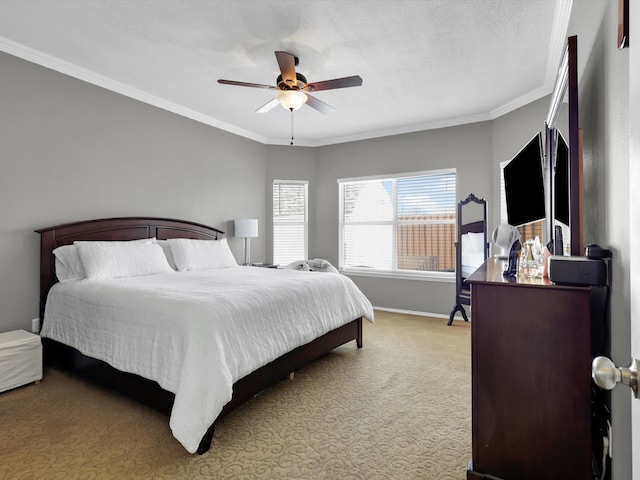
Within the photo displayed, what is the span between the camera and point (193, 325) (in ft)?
6.55

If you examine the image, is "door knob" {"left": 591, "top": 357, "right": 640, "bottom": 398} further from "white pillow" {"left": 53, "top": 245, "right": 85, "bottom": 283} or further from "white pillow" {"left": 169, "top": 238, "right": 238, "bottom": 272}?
"white pillow" {"left": 169, "top": 238, "right": 238, "bottom": 272}

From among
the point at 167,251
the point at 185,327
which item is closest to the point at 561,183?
the point at 185,327

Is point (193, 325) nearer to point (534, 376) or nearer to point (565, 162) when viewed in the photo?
point (534, 376)

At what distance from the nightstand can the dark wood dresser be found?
3105 millimetres

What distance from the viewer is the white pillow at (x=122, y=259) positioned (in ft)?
10.1

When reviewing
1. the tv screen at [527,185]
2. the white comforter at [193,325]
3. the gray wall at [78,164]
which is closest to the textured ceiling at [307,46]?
→ the gray wall at [78,164]

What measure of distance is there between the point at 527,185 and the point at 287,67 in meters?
1.96

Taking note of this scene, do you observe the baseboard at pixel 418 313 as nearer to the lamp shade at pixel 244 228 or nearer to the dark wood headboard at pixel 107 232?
the lamp shade at pixel 244 228

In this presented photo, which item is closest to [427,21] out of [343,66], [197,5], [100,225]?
[343,66]

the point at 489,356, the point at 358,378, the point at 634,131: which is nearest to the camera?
the point at 634,131

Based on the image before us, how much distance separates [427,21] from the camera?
8.60ft

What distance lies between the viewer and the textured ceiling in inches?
97.6

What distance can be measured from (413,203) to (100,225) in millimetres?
4011

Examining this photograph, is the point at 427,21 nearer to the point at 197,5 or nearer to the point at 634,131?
the point at 197,5
